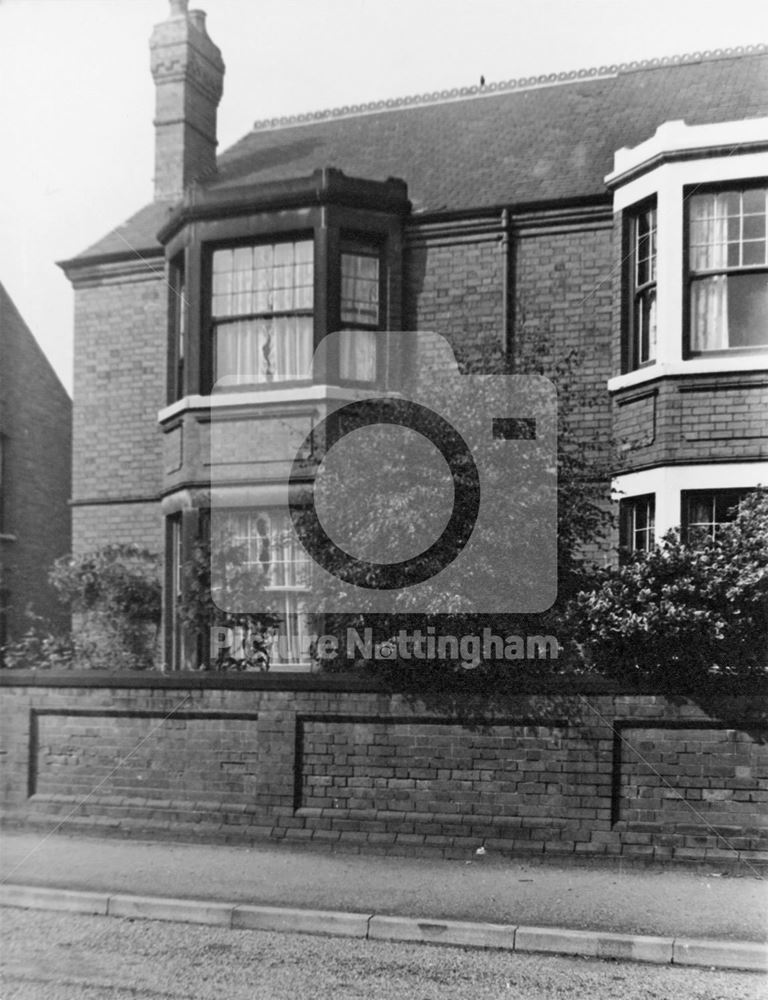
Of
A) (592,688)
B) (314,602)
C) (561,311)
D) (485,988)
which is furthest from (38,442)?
(485,988)

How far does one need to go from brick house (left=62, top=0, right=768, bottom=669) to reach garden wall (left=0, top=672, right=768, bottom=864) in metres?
2.66

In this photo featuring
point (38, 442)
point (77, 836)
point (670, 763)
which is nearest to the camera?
point (670, 763)

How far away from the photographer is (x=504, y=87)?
47.9 ft

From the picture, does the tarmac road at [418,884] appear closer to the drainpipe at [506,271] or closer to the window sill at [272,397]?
the window sill at [272,397]

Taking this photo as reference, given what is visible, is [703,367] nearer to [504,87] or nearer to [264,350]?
[264,350]

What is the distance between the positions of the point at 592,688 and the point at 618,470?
2850 mm

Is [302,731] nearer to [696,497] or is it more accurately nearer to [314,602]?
[314,602]

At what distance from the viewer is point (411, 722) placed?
812cm

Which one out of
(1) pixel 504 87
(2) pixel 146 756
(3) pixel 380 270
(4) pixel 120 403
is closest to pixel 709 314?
(3) pixel 380 270

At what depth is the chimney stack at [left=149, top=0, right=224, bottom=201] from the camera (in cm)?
1402

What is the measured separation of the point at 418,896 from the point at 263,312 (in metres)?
7.59

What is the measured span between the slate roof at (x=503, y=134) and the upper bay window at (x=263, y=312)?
46.3 inches

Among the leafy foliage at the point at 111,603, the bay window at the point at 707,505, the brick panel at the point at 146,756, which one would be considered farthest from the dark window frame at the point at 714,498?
the leafy foliage at the point at 111,603

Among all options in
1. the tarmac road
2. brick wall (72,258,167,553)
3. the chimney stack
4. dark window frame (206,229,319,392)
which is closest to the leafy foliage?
brick wall (72,258,167,553)
